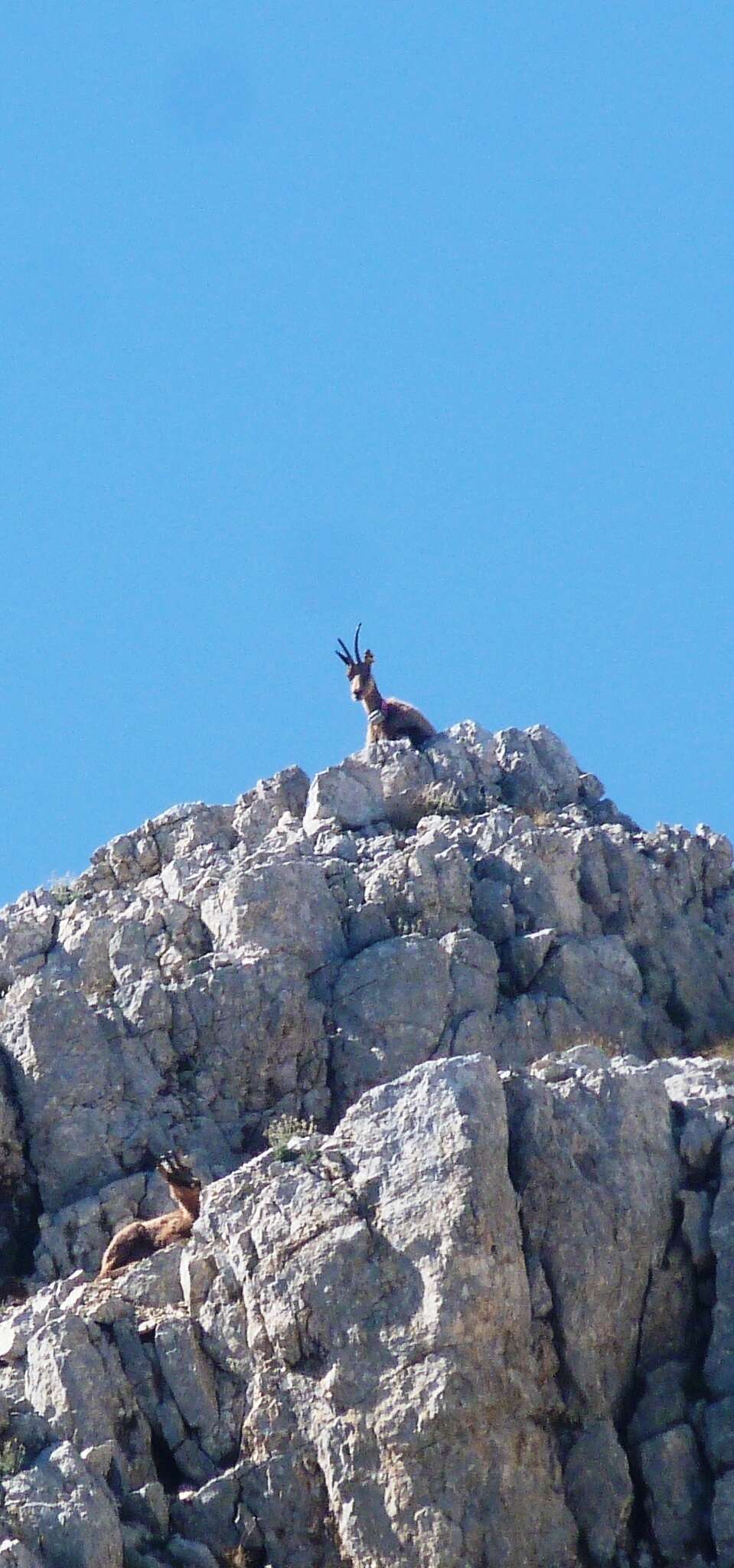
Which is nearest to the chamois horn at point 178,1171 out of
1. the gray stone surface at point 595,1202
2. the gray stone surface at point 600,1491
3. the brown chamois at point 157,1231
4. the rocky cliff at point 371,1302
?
the brown chamois at point 157,1231

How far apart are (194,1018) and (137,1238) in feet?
17.4

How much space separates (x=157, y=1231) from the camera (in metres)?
30.2

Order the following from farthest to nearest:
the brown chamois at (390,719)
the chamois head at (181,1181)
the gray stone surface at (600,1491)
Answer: the brown chamois at (390,719) → the chamois head at (181,1181) → the gray stone surface at (600,1491)

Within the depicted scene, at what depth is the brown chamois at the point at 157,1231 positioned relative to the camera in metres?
30.0

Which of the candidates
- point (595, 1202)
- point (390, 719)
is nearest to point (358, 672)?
point (390, 719)

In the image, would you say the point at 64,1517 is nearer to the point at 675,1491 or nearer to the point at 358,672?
the point at 675,1491

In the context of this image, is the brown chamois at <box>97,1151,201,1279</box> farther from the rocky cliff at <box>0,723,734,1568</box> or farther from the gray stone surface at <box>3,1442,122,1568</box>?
the gray stone surface at <box>3,1442,122,1568</box>

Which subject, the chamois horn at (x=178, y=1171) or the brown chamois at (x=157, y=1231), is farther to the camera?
the chamois horn at (x=178, y=1171)

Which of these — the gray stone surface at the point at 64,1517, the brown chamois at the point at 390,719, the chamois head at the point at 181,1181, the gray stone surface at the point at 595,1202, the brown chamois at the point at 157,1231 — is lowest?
the gray stone surface at the point at 64,1517

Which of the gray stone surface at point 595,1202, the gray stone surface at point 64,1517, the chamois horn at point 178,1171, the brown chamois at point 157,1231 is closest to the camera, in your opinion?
the gray stone surface at point 64,1517

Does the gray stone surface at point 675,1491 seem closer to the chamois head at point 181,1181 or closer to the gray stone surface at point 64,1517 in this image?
the gray stone surface at point 64,1517

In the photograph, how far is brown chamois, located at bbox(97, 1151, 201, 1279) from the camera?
2995cm

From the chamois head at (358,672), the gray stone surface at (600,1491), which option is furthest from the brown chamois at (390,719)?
the gray stone surface at (600,1491)

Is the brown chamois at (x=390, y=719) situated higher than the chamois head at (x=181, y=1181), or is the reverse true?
the brown chamois at (x=390, y=719)
